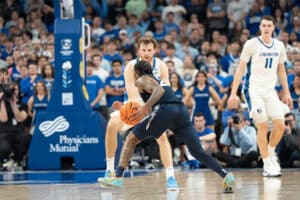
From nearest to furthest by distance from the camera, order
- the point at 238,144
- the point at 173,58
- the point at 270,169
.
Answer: the point at 270,169 < the point at 238,144 < the point at 173,58

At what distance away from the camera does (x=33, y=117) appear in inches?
677

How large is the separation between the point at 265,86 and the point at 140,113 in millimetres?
3361

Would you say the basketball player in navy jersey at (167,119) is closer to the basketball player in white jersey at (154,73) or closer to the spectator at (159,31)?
the basketball player in white jersey at (154,73)

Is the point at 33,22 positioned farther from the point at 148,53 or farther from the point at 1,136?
the point at 148,53

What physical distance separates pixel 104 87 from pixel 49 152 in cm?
287

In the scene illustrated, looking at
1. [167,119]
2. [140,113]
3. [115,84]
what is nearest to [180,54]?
[115,84]

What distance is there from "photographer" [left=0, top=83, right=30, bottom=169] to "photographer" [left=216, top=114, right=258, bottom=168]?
12.2 ft

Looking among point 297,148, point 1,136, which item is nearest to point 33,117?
point 1,136

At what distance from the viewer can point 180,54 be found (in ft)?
67.1

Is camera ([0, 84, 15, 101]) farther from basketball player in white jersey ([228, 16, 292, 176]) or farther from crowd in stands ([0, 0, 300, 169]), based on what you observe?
basketball player in white jersey ([228, 16, 292, 176])

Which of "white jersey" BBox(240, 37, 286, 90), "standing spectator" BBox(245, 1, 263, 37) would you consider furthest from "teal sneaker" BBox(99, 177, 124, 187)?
"standing spectator" BBox(245, 1, 263, 37)

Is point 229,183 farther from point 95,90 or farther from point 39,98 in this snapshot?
point 95,90

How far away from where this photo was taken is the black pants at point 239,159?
51.4ft

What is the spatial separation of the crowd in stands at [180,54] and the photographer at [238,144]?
0.06ft
